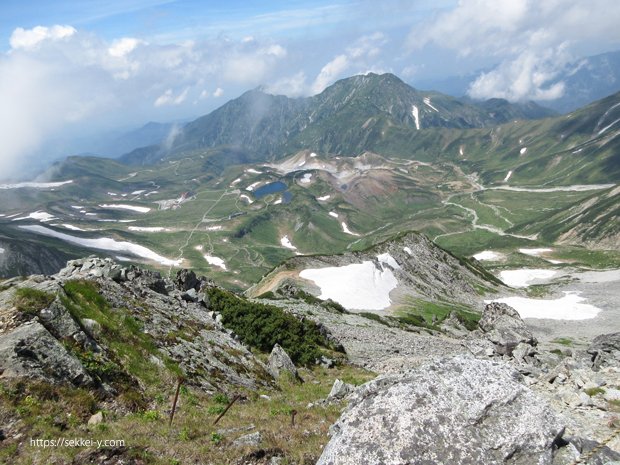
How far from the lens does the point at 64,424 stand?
14.4 metres

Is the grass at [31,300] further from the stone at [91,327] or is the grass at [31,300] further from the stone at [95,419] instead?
the stone at [95,419]

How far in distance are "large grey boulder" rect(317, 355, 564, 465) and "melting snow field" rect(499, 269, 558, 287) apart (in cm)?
16164

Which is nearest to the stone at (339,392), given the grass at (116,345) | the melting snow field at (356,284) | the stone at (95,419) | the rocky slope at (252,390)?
the rocky slope at (252,390)

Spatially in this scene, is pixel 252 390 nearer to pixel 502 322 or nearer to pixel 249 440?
pixel 249 440

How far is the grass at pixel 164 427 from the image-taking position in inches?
519

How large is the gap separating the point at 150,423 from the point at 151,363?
5498mm

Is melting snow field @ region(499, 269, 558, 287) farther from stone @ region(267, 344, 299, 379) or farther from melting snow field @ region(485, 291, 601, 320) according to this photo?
stone @ region(267, 344, 299, 379)

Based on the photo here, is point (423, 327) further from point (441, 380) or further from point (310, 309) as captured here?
point (441, 380)

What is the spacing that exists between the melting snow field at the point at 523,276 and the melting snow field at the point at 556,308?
42.3 m

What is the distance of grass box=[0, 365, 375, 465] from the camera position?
1318 centimetres

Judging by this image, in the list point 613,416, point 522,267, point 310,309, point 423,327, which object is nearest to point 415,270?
point 423,327

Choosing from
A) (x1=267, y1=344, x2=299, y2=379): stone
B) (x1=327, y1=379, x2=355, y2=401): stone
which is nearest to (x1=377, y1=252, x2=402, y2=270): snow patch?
(x1=267, y1=344, x2=299, y2=379): stone

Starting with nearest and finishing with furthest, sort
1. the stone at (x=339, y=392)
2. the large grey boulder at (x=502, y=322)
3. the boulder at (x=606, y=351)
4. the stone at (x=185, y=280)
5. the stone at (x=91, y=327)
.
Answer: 1. the stone at (x=91, y=327)
2. the stone at (x=339, y=392)
3. the boulder at (x=606, y=351)
4. the stone at (x=185, y=280)
5. the large grey boulder at (x=502, y=322)

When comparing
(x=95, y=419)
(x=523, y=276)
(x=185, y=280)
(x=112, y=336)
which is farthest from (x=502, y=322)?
(x=523, y=276)
